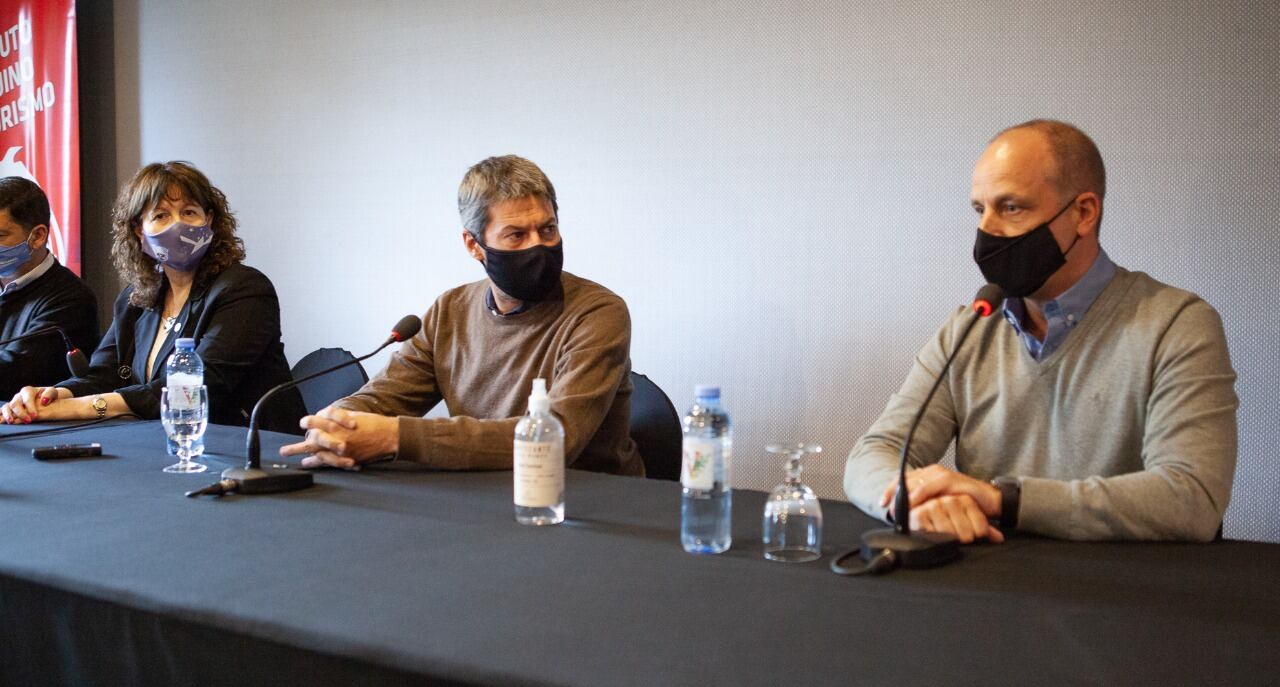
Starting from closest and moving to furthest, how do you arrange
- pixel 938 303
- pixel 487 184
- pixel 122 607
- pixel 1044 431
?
pixel 122 607
pixel 1044 431
pixel 487 184
pixel 938 303

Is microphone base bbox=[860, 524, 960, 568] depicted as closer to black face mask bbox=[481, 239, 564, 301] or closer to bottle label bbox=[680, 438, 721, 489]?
bottle label bbox=[680, 438, 721, 489]

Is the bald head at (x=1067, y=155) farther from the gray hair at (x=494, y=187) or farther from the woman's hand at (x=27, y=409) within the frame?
the woman's hand at (x=27, y=409)

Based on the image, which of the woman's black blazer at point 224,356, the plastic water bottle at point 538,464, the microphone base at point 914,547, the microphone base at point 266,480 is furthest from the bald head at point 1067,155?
the woman's black blazer at point 224,356

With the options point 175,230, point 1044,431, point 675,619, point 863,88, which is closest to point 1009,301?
point 1044,431

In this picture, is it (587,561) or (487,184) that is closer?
(587,561)

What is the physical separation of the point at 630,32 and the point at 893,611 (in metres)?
2.47

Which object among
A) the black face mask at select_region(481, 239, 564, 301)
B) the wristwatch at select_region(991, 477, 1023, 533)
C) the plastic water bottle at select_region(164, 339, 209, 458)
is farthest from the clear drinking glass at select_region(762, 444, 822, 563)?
the plastic water bottle at select_region(164, 339, 209, 458)

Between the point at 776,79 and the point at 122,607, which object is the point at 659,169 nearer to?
the point at 776,79

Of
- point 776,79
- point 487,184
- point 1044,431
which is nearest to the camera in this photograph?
point 1044,431

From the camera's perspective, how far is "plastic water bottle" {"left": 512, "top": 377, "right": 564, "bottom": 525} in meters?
1.45

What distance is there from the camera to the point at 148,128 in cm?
444

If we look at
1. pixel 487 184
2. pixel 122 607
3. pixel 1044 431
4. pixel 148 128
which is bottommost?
pixel 122 607

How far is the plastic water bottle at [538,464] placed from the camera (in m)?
1.45

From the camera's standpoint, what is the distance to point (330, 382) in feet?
10.6
